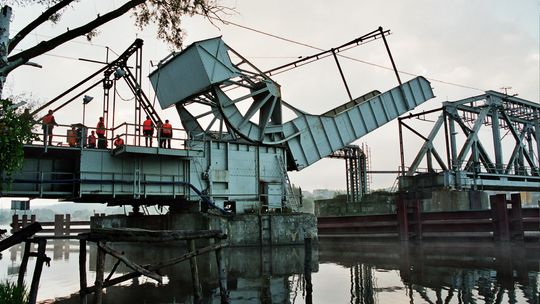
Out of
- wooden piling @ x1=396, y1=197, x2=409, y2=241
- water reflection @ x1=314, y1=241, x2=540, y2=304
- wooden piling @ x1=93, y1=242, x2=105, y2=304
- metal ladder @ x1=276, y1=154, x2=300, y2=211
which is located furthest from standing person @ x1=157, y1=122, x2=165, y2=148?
wooden piling @ x1=396, y1=197, x2=409, y2=241

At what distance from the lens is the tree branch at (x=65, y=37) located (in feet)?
26.9

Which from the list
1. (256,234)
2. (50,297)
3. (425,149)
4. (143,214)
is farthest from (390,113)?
(50,297)

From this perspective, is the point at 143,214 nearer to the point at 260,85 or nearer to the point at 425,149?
the point at 260,85

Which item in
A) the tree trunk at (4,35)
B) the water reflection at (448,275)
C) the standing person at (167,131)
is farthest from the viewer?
the standing person at (167,131)

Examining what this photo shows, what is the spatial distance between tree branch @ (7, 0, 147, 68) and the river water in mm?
5701

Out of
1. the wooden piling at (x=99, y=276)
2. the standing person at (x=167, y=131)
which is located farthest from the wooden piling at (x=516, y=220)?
the wooden piling at (x=99, y=276)

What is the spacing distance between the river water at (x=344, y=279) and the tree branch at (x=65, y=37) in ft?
18.7

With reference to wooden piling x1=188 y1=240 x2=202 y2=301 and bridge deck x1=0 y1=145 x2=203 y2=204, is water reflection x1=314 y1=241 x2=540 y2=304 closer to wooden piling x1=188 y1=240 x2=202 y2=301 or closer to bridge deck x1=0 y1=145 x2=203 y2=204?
wooden piling x1=188 y1=240 x2=202 y2=301

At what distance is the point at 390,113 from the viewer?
27828 mm

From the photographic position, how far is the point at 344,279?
13125 mm

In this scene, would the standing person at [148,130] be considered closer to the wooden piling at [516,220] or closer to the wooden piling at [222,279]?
the wooden piling at [222,279]

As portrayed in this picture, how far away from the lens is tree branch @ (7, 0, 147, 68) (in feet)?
26.9

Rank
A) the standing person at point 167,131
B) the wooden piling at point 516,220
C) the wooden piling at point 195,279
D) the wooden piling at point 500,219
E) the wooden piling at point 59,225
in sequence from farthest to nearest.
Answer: the wooden piling at point 59,225, the wooden piling at point 500,219, the wooden piling at point 516,220, the standing person at point 167,131, the wooden piling at point 195,279

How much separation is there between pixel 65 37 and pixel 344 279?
31.4 feet
